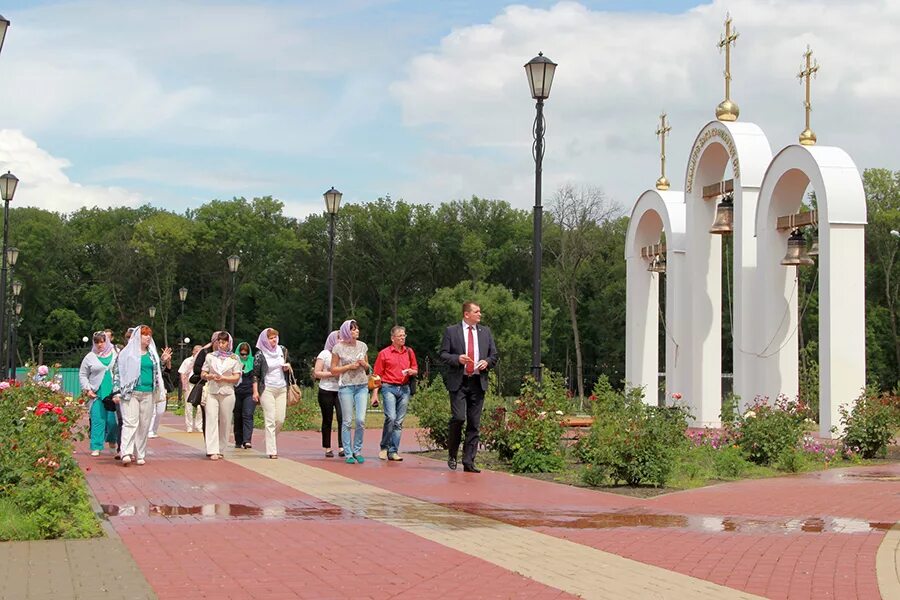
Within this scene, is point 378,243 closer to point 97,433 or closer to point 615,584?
point 97,433

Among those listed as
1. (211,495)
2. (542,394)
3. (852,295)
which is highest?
(852,295)

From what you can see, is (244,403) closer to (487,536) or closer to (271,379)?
(271,379)

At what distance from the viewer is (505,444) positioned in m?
15.2

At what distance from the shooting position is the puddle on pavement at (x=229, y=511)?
388 inches

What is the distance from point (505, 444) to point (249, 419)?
216 inches

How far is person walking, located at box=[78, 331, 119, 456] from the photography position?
16.5 m

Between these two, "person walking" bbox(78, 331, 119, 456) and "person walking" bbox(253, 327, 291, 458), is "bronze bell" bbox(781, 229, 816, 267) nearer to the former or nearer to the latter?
"person walking" bbox(253, 327, 291, 458)

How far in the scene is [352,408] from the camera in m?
16.2

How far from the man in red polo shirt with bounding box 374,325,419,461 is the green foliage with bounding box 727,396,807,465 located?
15.0 ft

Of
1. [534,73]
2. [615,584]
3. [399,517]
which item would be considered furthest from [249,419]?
[615,584]

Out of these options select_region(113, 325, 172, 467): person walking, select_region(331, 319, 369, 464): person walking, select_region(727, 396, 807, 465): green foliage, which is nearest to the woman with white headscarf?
select_region(113, 325, 172, 467): person walking

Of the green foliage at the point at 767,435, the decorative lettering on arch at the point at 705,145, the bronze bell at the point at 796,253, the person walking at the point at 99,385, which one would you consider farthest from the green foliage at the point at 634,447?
the decorative lettering on arch at the point at 705,145

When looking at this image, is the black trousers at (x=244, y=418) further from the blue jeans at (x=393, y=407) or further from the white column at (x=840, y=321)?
the white column at (x=840, y=321)

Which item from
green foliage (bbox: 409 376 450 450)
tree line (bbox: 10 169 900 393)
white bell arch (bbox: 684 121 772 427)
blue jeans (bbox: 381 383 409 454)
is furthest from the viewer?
tree line (bbox: 10 169 900 393)
